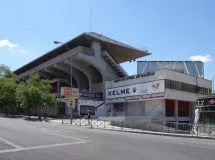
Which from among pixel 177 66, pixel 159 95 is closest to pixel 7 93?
pixel 159 95

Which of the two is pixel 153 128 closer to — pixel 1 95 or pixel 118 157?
pixel 118 157

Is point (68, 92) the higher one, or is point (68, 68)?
point (68, 68)

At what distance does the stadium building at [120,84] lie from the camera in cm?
4281

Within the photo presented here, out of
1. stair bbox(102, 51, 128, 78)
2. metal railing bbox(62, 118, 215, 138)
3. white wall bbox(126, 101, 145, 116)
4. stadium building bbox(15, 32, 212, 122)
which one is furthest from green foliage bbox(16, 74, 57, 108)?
metal railing bbox(62, 118, 215, 138)

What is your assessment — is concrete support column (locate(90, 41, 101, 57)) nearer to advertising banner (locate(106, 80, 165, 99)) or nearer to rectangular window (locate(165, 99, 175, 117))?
advertising banner (locate(106, 80, 165, 99))

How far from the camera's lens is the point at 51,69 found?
66.3 m

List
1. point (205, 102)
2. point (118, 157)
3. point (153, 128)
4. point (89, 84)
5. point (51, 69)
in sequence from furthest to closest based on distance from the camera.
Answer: point (51, 69) < point (89, 84) < point (205, 102) < point (153, 128) < point (118, 157)

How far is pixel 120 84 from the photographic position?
51.0 m

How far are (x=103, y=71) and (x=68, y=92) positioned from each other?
1562cm

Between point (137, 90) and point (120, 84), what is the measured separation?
17.9 feet

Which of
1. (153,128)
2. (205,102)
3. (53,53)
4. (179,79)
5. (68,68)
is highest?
(53,53)

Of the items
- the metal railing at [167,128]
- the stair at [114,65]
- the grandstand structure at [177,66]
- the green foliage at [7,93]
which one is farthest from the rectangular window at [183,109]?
the green foliage at [7,93]

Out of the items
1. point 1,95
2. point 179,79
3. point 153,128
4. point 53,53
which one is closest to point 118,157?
point 153,128

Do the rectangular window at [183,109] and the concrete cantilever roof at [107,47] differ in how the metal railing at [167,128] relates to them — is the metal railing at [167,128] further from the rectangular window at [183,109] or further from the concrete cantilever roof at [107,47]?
the concrete cantilever roof at [107,47]
